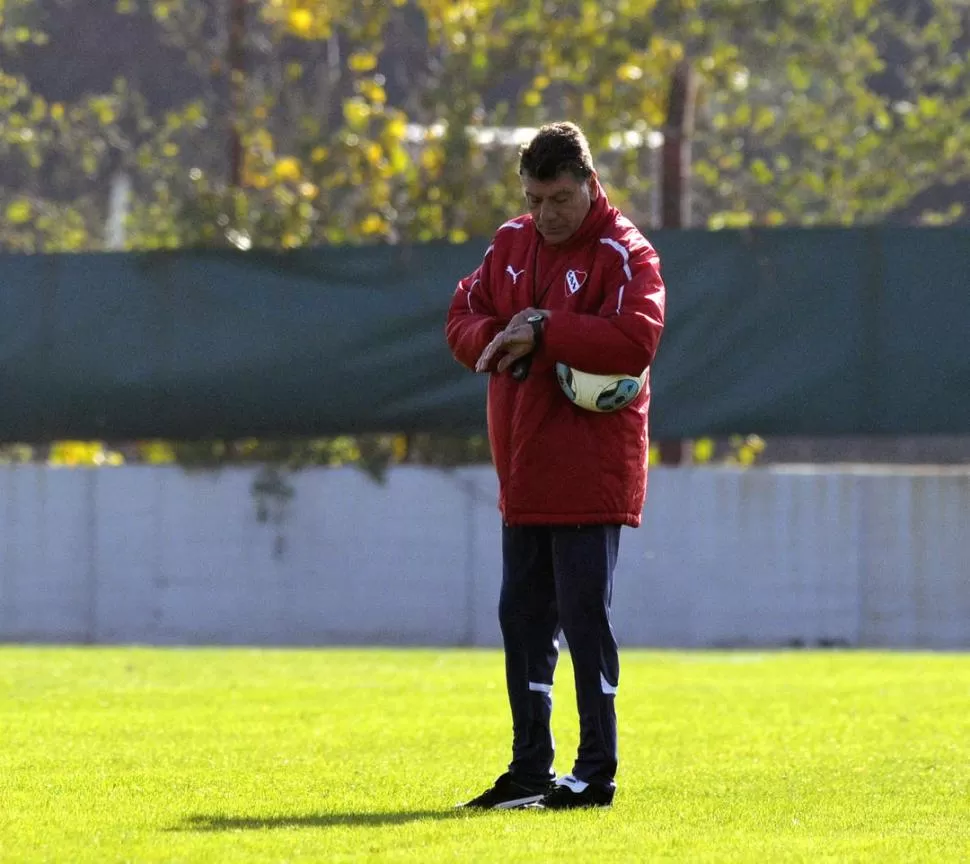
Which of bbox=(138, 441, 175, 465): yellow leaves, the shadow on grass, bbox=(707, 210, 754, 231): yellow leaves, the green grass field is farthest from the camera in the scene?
bbox=(707, 210, 754, 231): yellow leaves

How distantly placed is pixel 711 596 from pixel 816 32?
811 cm

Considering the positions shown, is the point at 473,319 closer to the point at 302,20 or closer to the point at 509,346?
the point at 509,346

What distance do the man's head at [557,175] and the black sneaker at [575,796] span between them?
1466mm

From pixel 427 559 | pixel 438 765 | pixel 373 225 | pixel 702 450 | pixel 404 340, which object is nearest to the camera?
pixel 438 765

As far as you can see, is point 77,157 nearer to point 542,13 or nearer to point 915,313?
point 542,13

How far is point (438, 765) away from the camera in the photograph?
6941 mm

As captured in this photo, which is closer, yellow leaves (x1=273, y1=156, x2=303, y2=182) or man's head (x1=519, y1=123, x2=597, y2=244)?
man's head (x1=519, y1=123, x2=597, y2=244)

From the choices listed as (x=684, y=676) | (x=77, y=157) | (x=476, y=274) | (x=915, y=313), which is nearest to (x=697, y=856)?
(x=476, y=274)

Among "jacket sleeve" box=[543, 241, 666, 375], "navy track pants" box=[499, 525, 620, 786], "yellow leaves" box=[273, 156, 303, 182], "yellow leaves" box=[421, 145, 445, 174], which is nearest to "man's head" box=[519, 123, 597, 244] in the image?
"jacket sleeve" box=[543, 241, 666, 375]

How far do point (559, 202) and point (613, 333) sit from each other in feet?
1.23

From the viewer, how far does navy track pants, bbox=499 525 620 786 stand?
5902 millimetres

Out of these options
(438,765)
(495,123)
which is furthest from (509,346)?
(495,123)

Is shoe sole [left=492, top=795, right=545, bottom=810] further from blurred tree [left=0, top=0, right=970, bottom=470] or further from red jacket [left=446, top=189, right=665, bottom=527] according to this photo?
blurred tree [left=0, top=0, right=970, bottom=470]

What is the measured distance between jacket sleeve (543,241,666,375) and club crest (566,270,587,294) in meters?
0.10
